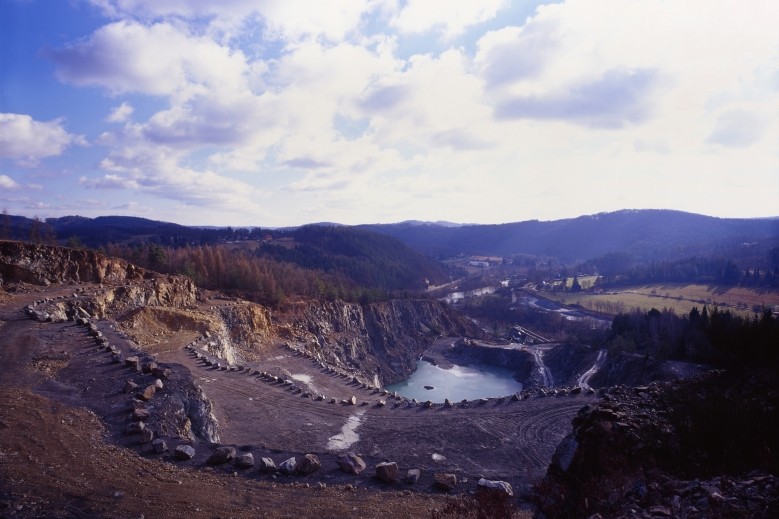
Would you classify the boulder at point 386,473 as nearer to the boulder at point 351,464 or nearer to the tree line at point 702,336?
the boulder at point 351,464

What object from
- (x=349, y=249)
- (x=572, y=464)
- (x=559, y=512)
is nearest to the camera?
(x=559, y=512)

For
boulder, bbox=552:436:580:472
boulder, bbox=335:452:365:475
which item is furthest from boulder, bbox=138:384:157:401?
boulder, bbox=552:436:580:472

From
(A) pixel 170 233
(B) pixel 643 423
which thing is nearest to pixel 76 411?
(B) pixel 643 423

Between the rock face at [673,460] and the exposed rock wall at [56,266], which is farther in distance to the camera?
the exposed rock wall at [56,266]

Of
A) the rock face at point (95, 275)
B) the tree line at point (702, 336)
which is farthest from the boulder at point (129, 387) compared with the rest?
the tree line at point (702, 336)

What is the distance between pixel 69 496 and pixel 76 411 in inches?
193

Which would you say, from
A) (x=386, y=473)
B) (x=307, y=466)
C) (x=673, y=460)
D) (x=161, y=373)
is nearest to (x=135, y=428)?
(x=307, y=466)

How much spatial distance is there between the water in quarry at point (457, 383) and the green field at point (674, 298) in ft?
106

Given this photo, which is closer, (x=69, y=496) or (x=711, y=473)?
(x=711, y=473)

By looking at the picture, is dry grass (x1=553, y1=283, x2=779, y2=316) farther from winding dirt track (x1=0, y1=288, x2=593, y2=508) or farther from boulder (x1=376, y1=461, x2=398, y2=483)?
boulder (x1=376, y1=461, x2=398, y2=483)

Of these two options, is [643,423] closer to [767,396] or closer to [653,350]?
[767,396]

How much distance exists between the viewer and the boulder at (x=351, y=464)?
10148mm

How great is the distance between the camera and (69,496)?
747 centimetres

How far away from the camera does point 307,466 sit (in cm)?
988
